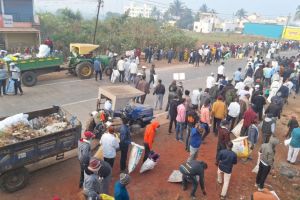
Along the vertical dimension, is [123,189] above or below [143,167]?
above

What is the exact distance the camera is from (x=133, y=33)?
3088 centimetres

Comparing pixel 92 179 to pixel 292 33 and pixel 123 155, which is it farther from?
pixel 292 33

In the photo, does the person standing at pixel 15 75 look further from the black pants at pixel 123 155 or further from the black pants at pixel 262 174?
the black pants at pixel 262 174

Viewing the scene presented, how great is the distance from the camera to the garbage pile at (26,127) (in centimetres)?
764

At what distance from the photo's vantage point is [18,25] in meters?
25.8

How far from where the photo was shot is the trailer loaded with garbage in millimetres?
7262

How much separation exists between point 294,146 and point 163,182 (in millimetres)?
4822

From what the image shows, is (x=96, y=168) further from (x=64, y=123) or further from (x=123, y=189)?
(x=64, y=123)

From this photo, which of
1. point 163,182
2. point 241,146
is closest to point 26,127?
point 163,182

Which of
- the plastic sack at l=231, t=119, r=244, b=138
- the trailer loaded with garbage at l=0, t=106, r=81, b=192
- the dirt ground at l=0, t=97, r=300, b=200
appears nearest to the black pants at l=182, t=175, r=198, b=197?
the dirt ground at l=0, t=97, r=300, b=200

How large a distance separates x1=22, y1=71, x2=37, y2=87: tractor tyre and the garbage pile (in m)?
7.68

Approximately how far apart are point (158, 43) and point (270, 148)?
A: 75.3 ft

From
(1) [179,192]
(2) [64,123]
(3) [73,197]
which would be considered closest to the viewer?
(3) [73,197]

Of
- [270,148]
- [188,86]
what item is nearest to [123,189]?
[270,148]
